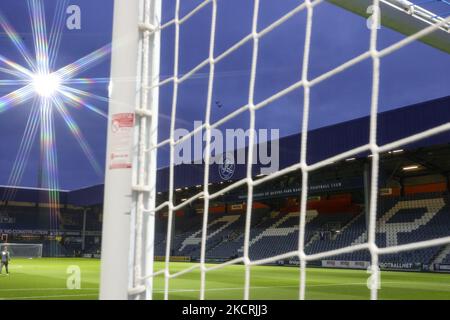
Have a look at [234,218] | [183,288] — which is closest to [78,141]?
[234,218]

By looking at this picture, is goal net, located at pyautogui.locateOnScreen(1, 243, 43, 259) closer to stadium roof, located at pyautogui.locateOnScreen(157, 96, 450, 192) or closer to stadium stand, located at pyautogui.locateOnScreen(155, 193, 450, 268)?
stadium stand, located at pyautogui.locateOnScreen(155, 193, 450, 268)

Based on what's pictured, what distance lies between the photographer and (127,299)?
2092mm

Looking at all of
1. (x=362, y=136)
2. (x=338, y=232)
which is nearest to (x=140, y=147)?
(x=362, y=136)

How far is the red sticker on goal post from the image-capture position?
2.18 meters

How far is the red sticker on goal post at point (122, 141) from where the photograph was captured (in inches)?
85.8

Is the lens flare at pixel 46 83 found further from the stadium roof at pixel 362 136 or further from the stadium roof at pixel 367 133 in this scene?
the stadium roof at pixel 367 133

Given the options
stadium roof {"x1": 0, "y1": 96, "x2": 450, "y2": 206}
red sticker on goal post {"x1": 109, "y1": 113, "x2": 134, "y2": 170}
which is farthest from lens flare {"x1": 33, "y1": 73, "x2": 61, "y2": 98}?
red sticker on goal post {"x1": 109, "y1": 113, "x2": 134, "y2": 170}

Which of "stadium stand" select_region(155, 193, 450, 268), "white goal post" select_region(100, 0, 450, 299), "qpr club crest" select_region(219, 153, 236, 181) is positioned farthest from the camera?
"qpr club crest" select_region(219, 153, 236, 181)

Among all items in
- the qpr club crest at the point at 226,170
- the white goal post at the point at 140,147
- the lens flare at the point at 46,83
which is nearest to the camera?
the white goal post at the point at 140,147

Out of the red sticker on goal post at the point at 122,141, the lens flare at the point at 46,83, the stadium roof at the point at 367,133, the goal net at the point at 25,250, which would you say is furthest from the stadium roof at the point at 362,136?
the lens flare at the point at 46,83

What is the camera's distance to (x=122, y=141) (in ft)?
7.22

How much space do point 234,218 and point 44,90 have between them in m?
25.5
